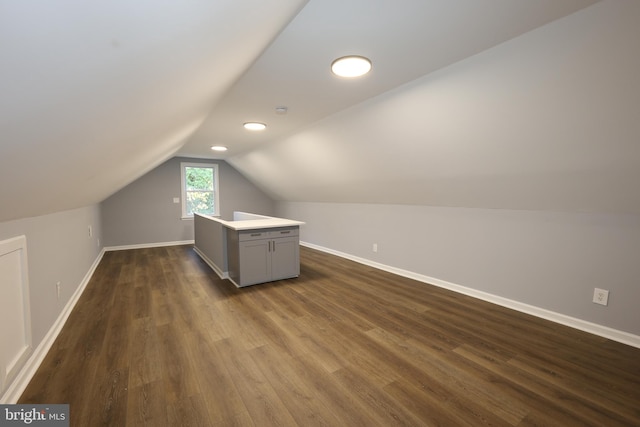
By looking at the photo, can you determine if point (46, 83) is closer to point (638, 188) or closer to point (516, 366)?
point (516, 366)

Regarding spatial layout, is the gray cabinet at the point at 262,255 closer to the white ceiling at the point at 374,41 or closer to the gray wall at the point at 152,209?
the white ceiling at the point at 374,41

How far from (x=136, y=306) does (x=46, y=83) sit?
3024 mm

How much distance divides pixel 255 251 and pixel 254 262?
15 cm

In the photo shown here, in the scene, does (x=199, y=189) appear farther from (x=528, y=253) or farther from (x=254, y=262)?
(x=528, y=253)

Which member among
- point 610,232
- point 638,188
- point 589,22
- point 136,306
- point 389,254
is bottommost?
point 136,306

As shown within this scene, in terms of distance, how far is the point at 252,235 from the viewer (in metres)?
3.63

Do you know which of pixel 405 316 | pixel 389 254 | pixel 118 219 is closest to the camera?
pixel 405 316

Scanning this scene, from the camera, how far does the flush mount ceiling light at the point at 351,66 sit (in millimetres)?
1933

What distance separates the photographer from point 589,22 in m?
1.44

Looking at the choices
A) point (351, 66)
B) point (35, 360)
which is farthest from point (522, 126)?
point (35, 360)

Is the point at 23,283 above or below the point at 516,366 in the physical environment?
above

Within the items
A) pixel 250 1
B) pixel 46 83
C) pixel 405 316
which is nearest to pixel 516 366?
pixel 405 316

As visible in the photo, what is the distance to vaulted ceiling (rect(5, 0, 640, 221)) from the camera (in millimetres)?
729

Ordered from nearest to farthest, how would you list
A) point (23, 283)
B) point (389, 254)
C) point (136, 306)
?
point (23, 283), point (136, 306), point (389, 254)
